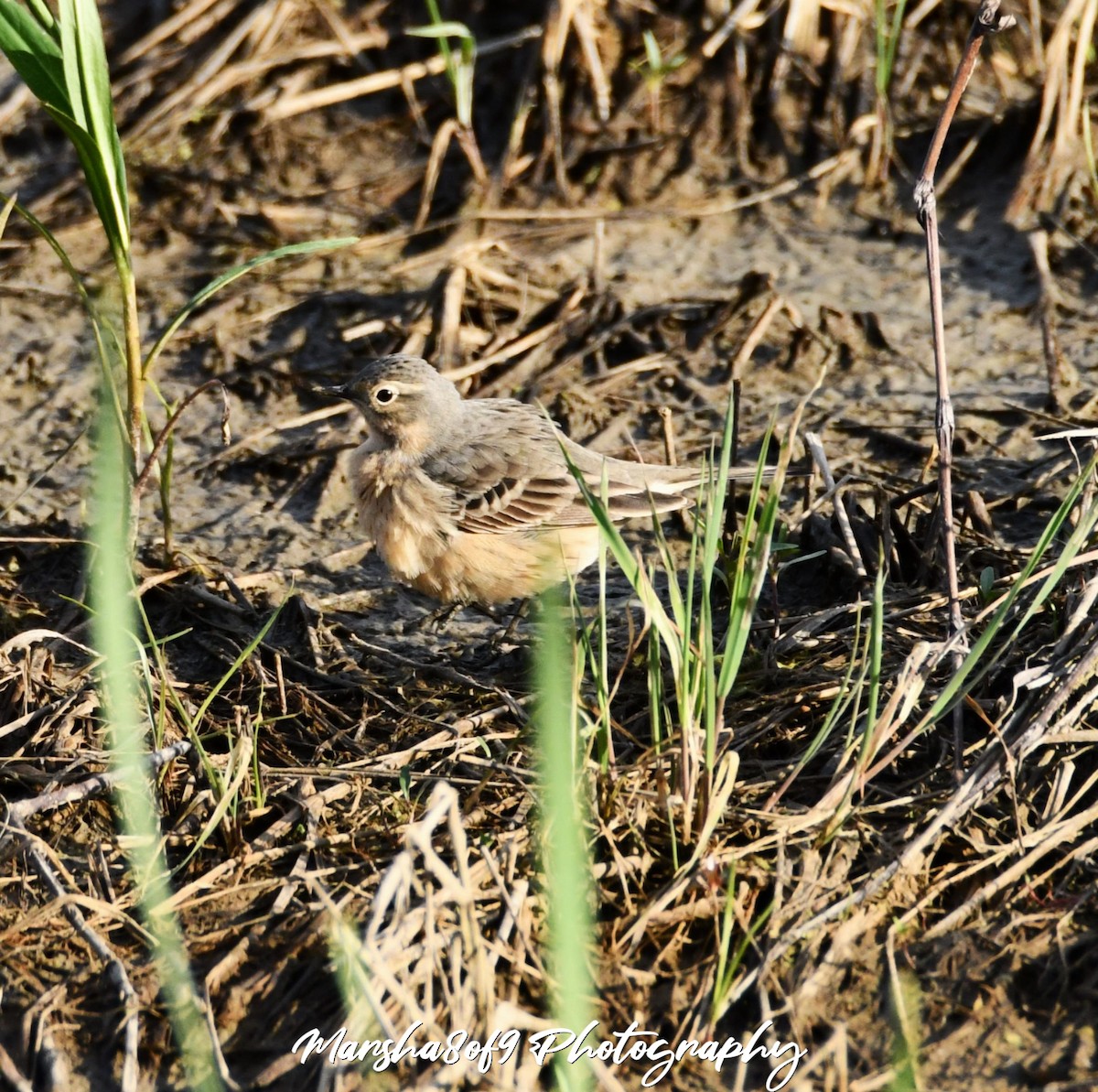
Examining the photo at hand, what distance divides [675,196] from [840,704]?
457 cm

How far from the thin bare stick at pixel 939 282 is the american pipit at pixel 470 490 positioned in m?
1.39

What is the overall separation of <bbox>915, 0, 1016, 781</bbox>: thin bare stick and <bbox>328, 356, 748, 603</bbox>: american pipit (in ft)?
4.55

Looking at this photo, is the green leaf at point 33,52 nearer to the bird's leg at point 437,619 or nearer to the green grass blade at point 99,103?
the green grass blade at point 99,103

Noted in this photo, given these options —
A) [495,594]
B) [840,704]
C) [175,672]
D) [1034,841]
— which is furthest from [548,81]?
[1034,841]

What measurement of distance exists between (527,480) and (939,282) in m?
2.25

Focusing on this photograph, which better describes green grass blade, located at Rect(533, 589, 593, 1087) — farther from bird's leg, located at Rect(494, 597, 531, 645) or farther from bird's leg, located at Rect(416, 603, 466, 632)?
bird's leg, located at Rect(416, 603, 466, 632)

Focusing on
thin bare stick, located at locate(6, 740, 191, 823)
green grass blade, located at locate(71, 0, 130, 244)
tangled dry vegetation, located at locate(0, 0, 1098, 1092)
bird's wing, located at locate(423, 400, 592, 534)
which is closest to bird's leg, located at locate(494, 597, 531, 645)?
tangled dry vegetation, located at locate(0, 0, 1098, 1092)

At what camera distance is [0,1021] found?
410 centimetres

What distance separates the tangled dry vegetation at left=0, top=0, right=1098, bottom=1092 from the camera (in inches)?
159

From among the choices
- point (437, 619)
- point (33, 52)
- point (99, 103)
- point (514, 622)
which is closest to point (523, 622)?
point (514, 622)

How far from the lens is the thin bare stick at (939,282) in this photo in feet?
13.4

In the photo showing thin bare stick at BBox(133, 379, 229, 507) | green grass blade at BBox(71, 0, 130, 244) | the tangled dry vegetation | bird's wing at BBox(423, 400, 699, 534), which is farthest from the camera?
bird's wing at BBox(423, 400, 699, 534)

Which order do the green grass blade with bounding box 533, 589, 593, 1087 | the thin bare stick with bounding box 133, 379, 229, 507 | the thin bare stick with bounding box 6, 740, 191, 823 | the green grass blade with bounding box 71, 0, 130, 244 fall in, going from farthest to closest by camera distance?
the thin bare stick with bounding box 133, 379, 229, 507
the green grass blade with bounding box 71, 0, 130, 244
the thin bare stick with bounding box 6, 740, 191, 823
the green grass blade with bounding box 533, 589, 593, 1087

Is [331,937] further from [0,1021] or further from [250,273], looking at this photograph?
[250,273]
